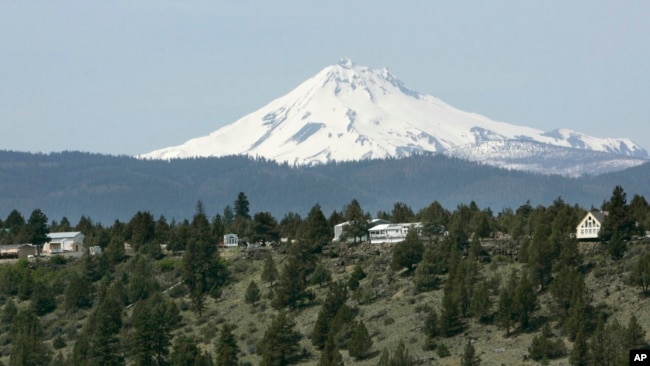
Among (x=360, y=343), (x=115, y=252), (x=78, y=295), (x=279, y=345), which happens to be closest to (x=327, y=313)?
(x=279, y=345)

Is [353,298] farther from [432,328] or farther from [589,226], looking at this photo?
[589,226]

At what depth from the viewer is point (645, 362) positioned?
227ft

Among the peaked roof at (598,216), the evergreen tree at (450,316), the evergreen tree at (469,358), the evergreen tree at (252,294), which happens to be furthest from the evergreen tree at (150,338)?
the peaked roof at (598,216)

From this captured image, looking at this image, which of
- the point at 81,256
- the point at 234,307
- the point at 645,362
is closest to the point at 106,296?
the point at 234,307

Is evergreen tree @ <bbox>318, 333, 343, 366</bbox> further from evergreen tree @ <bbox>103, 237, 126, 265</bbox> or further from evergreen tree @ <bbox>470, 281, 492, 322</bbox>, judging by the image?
evergreen tree @ <bbox>103, 237, 126, 265</bbox>

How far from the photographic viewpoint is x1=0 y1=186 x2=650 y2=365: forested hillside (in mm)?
132625

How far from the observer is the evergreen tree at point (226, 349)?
134 meters

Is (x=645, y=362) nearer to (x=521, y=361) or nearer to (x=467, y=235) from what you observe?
(x=521, y=361)

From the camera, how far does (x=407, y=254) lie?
6314 inches

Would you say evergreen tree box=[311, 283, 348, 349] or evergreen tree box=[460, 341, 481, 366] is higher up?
evergreen tree box=[311, 283, 348, 349]

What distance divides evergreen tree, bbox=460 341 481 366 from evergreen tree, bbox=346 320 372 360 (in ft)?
37.2

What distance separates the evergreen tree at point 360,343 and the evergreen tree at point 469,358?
11333 millimetres

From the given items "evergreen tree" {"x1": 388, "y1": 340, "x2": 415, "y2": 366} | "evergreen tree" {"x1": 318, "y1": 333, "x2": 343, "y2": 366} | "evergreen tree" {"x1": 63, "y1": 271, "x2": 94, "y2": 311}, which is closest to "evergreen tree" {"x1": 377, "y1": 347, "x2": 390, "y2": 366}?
"evergreen tree" {"x1": 388, "y1": 340, "x2": 415, "y2": 366}

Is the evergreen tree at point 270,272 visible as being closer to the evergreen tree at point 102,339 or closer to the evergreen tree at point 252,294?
the evergreen tree at point 252,294
